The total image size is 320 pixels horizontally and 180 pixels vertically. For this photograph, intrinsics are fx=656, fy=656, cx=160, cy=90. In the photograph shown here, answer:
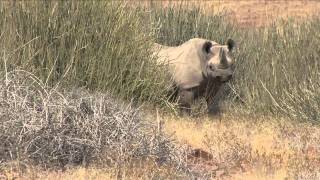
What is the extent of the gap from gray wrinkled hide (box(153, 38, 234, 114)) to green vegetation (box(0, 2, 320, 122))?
0.42 m

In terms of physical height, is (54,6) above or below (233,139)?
above

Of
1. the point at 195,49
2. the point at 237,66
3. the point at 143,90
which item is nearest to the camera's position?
the point at 143,90

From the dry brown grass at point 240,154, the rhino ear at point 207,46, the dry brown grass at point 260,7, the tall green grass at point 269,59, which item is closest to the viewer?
the dry brown grass at point 240,154

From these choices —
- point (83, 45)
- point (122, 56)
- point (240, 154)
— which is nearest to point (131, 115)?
point (240, 154)

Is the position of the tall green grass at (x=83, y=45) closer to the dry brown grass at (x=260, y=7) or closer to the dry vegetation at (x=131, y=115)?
the dry vegetation at (x=131, y=115)

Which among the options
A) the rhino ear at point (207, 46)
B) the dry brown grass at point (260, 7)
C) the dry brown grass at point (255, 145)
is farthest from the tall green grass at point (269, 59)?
the dry brown grass at point (260, 7)

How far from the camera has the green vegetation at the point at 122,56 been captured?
30.6 ft

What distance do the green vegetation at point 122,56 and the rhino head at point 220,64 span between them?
85 centimetres

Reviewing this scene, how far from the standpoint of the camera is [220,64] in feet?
37.8

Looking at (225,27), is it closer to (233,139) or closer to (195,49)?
(195,49)

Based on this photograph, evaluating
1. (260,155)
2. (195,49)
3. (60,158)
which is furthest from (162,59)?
(60,158)

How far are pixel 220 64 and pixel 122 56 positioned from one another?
1.98 m

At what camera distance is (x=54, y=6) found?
31.9 feet

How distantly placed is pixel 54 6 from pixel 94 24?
2.31 feet
